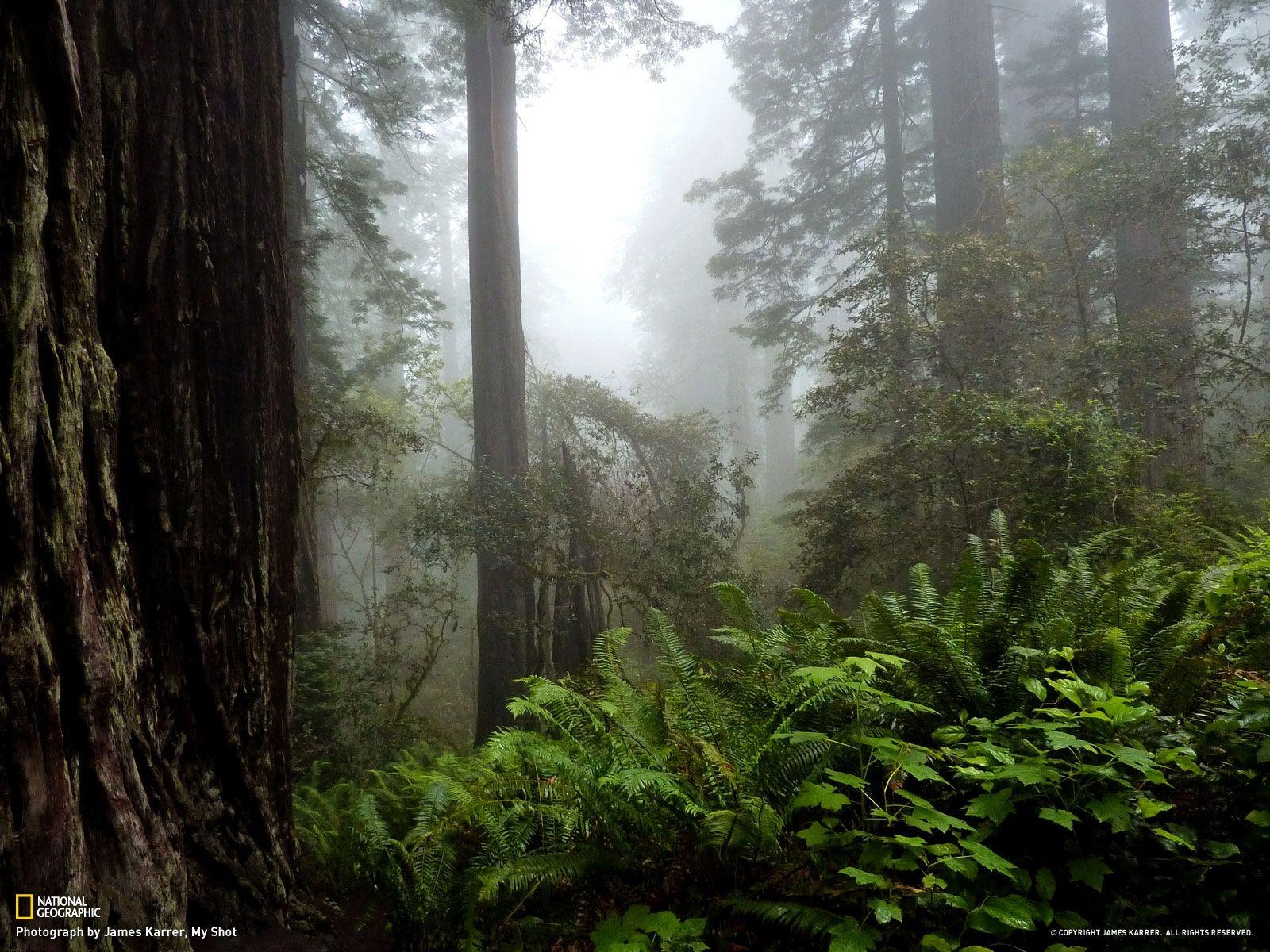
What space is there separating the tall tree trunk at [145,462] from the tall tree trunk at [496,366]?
4.86 meters

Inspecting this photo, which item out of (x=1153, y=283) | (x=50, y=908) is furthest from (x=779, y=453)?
(x=50, y=908)

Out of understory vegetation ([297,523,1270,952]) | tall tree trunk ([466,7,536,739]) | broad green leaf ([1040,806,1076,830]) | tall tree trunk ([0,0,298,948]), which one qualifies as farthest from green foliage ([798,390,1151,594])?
tall tree trunk ([0,0,298,948])

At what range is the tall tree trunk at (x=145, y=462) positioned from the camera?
5.61ft

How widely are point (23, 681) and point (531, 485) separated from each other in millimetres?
6507

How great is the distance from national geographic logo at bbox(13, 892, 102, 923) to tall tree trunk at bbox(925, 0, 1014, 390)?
7.35 meters

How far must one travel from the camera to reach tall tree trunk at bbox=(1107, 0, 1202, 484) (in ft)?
23.0

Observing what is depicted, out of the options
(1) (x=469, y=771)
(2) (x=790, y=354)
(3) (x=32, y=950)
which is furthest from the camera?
(2) (x=790, y=354)

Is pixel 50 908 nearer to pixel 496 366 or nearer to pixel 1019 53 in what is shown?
pixel 496 366

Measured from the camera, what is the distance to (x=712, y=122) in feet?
128

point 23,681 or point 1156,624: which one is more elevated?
point 23,681

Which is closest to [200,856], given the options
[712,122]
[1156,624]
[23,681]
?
[23,681]

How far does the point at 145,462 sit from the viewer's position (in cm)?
220

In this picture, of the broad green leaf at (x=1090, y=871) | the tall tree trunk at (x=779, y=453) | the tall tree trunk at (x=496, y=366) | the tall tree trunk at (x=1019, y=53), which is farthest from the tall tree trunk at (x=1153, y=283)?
the tall tree trunk at (x=779, y=453)

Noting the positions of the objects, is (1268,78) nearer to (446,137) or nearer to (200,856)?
(200,856)
